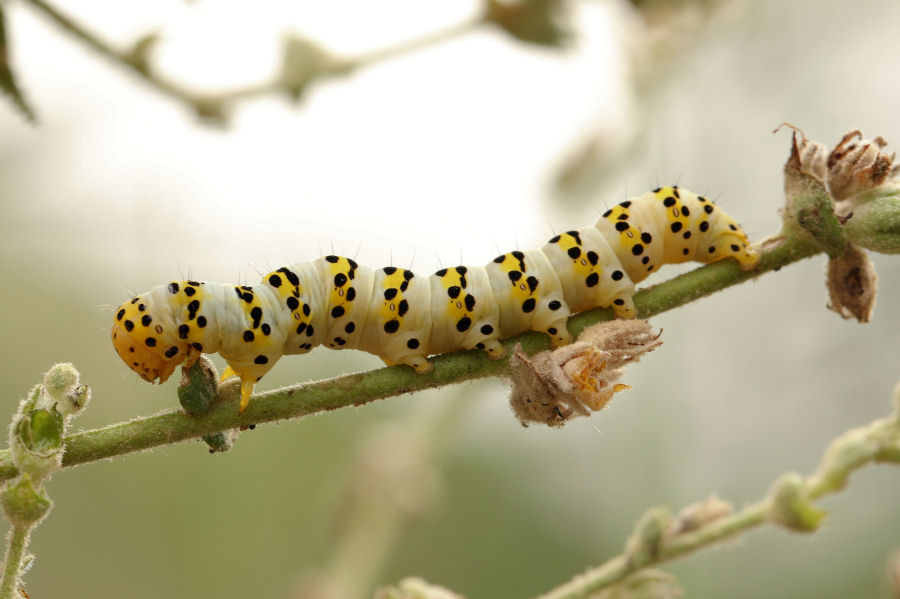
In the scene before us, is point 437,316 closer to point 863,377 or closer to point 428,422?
point 428,422

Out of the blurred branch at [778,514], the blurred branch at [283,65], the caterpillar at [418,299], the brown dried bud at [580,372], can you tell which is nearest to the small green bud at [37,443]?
the caterpillar at [418,299]

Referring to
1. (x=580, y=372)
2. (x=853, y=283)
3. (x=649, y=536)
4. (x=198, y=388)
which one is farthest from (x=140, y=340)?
(x=853, y=283)

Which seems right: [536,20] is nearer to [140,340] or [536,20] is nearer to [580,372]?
[580,372]

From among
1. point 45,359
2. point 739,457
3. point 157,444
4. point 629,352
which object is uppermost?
point 45,359

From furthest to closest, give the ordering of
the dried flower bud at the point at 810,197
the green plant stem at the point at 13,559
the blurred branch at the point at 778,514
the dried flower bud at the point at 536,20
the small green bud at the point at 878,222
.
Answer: the dried flower bud at the point at 536,20 < the dried flower bud at the point at 810,197 < the small green bud at the point at 878,222 < the blurred branch at the point at 778,514 < the green plant stem at the point at 13,559

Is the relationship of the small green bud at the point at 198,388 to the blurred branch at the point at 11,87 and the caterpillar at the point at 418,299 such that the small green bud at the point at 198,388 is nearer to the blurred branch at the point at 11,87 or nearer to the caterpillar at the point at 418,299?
the caterpillar at the point at 418,299

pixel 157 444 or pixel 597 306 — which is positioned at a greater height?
pixel 597 306

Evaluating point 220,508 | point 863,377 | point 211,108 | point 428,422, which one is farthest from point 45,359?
point 863,377
